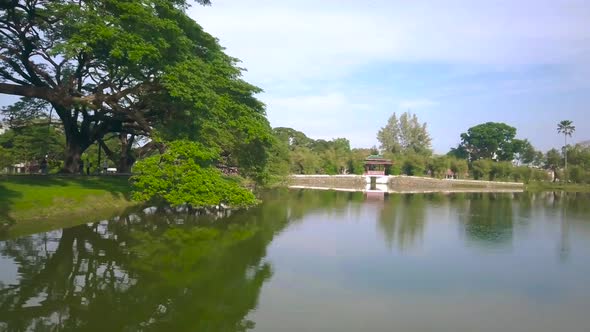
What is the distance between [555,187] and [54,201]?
73245 millimetres

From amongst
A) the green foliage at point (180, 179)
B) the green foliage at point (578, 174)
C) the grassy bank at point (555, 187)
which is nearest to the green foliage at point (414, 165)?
the grassy bank at point (555, 187)

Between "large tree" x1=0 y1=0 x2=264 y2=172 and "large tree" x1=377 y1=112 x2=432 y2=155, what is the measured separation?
69.1 metres

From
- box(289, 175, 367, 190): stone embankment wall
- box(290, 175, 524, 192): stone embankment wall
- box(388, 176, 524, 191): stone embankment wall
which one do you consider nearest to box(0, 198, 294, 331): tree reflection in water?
box(289, 175, 367, 190): stone embankment wall

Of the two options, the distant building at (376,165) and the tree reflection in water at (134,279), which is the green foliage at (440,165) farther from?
the tree reflection in water at (134,279)

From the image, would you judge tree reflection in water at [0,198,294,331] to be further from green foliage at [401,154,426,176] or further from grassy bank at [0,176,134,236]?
green foliage at [401,154,426,176]

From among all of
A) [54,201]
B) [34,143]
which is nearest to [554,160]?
[34,143]

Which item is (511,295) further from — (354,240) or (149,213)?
(149,213)

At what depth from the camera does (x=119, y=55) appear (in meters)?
17.6

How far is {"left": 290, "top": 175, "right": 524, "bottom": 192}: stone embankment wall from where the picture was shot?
68375mm

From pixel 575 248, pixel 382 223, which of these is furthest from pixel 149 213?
pixel 575 248

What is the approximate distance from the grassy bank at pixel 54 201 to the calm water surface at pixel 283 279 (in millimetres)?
1265

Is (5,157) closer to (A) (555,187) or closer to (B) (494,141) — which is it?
(A) (555,187)

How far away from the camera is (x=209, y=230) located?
18500 millimetres

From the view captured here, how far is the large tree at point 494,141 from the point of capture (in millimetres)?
92812
